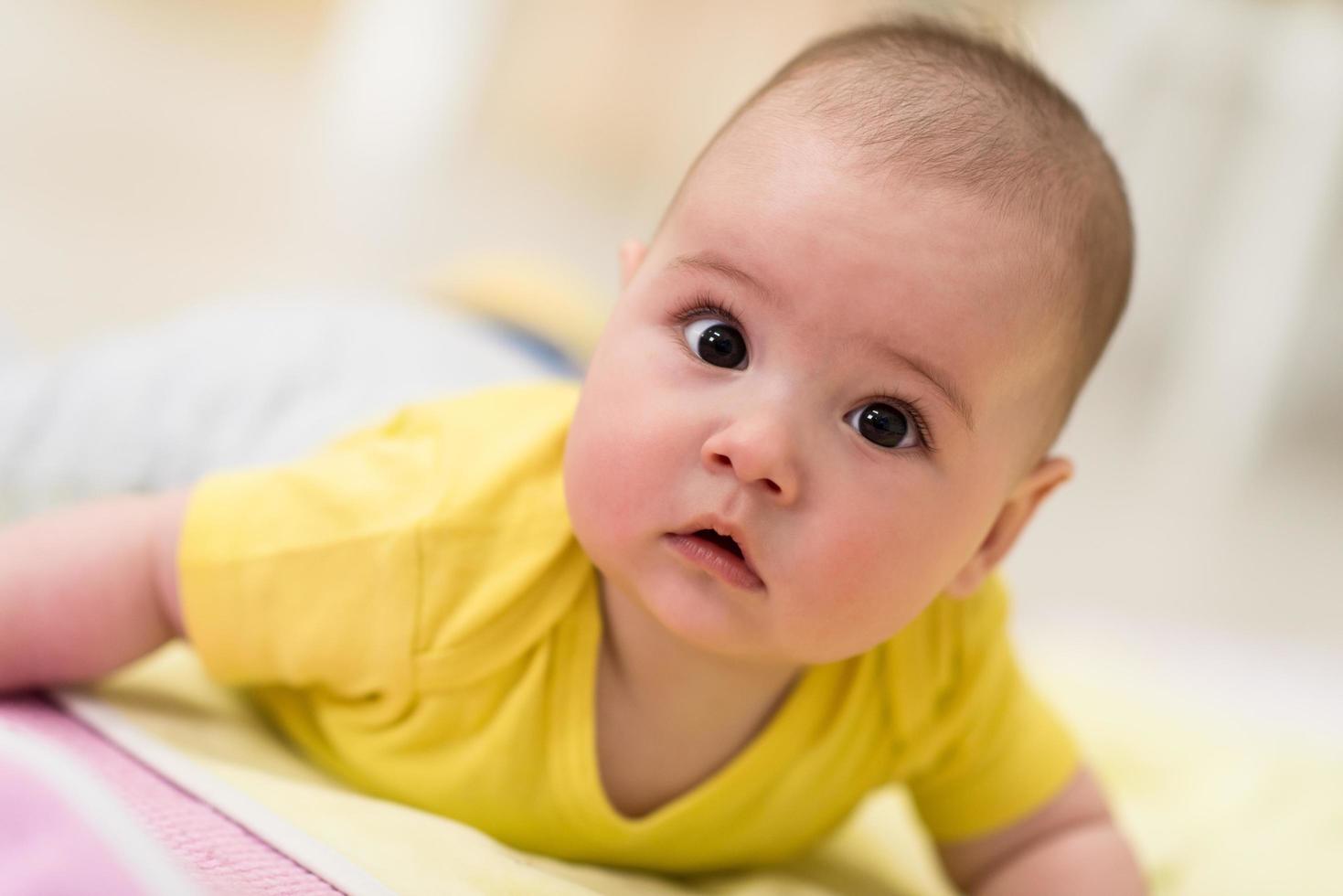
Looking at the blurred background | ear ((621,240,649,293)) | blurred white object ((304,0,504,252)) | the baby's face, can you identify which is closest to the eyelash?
the baby's face

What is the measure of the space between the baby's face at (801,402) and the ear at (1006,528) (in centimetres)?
9

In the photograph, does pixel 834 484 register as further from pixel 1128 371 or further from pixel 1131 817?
pixel 1128 371

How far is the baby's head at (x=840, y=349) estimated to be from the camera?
0.69 meters

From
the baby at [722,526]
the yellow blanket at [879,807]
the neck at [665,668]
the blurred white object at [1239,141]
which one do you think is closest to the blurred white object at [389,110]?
the blurred white object at [1239,141]

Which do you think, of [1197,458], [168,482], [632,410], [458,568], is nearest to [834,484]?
[632,410]

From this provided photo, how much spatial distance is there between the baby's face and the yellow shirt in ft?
0.27

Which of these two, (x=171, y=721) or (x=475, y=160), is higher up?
(x=475, y=160)

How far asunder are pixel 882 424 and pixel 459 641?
0.89ft

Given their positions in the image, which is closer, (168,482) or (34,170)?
(168,482)

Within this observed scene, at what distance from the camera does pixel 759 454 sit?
2.17 ft

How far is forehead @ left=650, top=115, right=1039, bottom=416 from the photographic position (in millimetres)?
690

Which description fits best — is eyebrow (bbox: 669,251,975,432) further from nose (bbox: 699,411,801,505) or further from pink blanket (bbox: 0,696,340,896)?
pink blanket (bbox: 0,696,340,896)

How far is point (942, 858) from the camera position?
1.01 meters

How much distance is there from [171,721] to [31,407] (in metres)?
0.42
